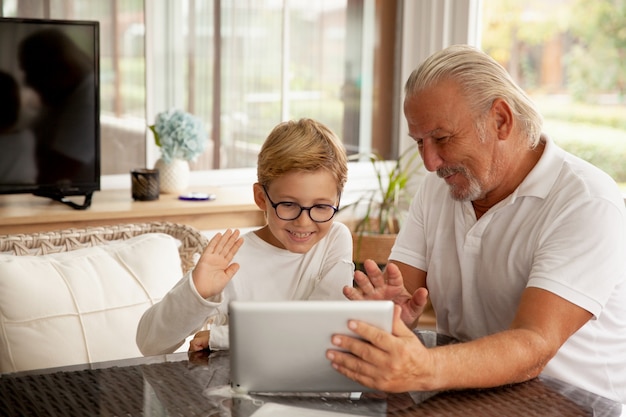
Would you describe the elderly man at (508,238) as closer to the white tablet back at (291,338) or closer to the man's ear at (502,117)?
the man's ear at (502,117)

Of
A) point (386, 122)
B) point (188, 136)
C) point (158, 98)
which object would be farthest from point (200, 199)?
point (386, 122)

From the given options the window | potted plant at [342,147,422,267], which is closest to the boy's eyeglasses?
potted plant at [342,147,422,267]

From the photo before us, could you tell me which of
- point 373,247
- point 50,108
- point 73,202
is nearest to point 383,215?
point 373,247

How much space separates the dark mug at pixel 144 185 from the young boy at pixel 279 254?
1.52 m

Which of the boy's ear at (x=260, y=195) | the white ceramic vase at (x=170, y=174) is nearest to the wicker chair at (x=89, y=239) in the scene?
the boy's ear at (x=260, y=195)

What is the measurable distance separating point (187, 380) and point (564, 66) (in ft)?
11.8

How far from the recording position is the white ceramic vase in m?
3.66

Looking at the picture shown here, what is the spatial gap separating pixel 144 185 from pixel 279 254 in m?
1.61

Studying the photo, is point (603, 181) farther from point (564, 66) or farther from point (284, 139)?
point (564, 66)

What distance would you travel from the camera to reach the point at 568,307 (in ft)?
5.61

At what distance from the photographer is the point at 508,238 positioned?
1.96 m

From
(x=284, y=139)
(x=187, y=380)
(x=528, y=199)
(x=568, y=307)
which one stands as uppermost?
(x=284, y=139)

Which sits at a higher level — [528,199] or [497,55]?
[497,55]

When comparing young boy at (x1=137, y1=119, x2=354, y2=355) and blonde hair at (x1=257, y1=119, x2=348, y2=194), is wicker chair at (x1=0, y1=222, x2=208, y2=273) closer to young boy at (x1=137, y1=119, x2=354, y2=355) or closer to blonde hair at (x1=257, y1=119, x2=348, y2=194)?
young boy at (x1=137, y1=119, x2=354, y2=355)
